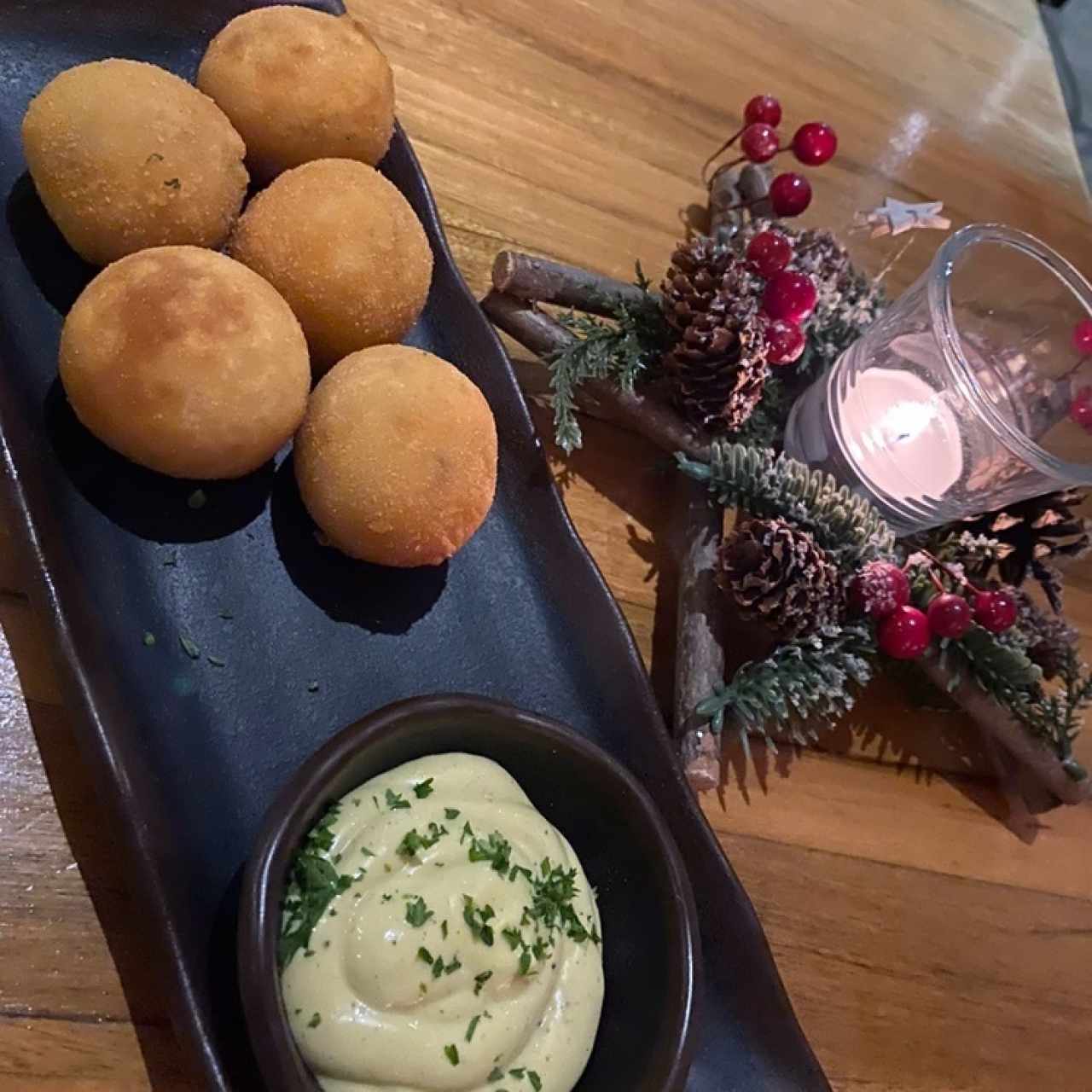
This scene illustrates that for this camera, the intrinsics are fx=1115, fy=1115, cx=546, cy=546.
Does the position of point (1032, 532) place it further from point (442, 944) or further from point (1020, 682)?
point (442, 944)

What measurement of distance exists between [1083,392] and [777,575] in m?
0.44

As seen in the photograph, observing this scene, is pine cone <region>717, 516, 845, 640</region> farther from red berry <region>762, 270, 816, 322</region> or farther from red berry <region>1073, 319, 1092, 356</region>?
red berry <region>1073, 319, 1092, 356</region>

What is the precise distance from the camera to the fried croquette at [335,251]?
87 cm

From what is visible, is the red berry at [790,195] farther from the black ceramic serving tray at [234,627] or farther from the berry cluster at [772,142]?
the black ceramic serving tray at [234,627]

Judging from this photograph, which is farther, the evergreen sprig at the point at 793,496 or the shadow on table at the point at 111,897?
the evergreen sprig at the point at 793,496

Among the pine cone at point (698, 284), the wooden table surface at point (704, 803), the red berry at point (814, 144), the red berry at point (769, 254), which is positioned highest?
the red berry at point (814, 144)

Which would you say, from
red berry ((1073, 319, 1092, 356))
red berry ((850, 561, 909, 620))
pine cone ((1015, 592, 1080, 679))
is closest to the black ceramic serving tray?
red berry ((850, 561, 909, 620))

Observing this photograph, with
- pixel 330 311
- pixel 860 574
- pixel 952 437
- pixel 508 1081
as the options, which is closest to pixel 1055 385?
pixel 952 437

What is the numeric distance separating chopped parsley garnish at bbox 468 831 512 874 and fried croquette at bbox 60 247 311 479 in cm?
33


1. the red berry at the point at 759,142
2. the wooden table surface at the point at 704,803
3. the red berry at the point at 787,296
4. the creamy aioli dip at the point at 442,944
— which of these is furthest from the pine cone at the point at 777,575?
the red berry at the point at 759,142

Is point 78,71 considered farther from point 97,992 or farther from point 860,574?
point 860,574

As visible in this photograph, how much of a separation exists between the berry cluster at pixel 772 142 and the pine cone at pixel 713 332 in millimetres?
271

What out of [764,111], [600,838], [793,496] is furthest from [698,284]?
[600,838]

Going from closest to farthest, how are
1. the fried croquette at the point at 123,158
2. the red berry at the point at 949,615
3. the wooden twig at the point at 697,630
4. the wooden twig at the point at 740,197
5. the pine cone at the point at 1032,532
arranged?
1. the fried croquette at the point at 123,158
2. the wooden twig at the point at 697,630
3. the red berry at the point at 949,615
4. the pine cone at the point at 1032,532
5. the wooden twig at the point at 740,197
